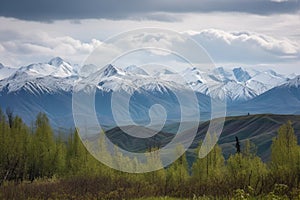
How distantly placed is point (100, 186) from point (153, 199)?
23.9 ft

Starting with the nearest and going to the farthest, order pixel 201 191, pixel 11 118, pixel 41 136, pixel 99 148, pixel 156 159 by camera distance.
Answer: pixel 201 191 < pixel 156 159 < pixel 99 148 < pixel 41 136 < pixel 11 118

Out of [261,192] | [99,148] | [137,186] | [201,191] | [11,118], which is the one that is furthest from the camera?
[11,118]

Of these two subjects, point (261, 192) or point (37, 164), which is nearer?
point (261, 192)

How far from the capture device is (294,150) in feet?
219

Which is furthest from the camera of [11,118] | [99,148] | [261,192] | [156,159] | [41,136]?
[11,118]

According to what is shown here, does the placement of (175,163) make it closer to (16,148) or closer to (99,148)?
(99,148)

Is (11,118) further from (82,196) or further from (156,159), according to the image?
(82,196)

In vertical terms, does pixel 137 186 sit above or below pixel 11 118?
below

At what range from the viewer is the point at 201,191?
2189cm

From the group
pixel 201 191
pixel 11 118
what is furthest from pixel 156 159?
pixel 201 191

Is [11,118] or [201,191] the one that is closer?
[201,191]

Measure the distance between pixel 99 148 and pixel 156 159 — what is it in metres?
9.96

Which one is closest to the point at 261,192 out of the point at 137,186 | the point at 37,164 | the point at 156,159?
the point at 137,186

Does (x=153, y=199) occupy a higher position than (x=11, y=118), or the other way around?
(x=11, y=118)
